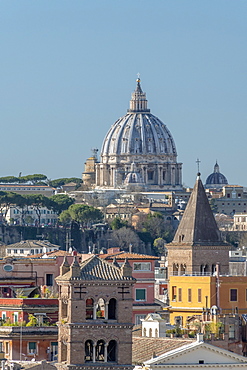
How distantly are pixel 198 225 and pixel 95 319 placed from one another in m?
22.7

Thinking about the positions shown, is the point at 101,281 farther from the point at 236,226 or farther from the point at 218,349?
the point at 236,226

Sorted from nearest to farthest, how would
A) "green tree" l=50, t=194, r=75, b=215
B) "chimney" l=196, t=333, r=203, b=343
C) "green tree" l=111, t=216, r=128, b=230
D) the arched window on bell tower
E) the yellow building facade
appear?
the arched window on bell tower < "chimney" l=196, t=333, r=203, b=343 < the yellow building facade < "green tree" l=111, t=216, r=128, b=230 < "green tree" l=50, t=194, r=75, b=215

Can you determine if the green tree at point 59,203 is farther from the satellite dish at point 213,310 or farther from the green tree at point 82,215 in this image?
the satellite dish at point 213,310

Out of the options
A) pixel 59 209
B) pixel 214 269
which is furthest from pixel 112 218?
pixel 214 269

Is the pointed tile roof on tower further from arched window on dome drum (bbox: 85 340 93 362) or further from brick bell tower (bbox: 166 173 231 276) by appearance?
arched window on dome drum (bbox: 85 340 93 362)

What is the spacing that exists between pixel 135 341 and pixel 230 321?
3.72m

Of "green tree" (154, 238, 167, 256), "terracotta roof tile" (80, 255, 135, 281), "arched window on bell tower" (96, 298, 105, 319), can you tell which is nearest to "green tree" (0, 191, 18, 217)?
"green tree" (154, 238, 167, 256)

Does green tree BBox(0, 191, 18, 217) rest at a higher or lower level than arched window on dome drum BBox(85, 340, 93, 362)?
higher

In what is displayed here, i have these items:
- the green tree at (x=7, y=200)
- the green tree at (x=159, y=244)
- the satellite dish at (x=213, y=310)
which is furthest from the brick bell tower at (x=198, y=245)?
the green tree at (x=7, y=200)

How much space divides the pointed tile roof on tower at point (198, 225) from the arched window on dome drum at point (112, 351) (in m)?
21.6

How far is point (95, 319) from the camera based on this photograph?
38.9 metres

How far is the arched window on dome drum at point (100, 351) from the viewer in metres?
38.7

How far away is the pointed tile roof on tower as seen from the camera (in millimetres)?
60750

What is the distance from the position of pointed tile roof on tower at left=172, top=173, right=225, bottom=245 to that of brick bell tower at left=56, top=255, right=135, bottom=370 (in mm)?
21215
